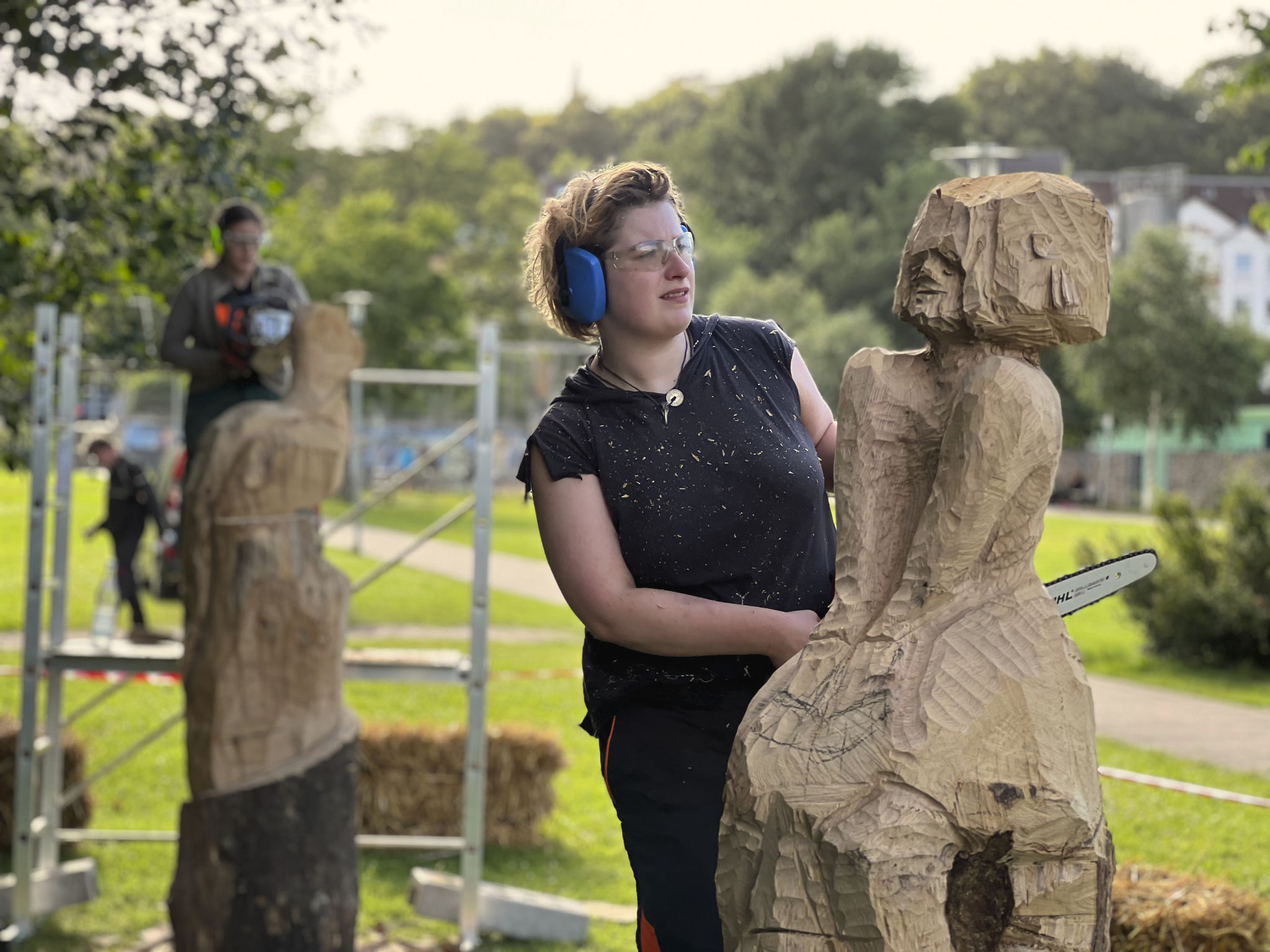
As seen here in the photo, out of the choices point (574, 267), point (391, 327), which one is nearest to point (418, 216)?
point (391, 327)

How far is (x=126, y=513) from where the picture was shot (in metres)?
12.0

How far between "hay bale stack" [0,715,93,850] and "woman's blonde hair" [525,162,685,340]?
188 inches

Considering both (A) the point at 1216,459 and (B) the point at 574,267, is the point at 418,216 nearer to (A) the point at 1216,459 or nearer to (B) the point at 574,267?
(A) the point at 1216,459

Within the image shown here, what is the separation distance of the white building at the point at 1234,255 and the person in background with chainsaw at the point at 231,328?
40.2 metres

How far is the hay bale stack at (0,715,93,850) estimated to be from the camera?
6039mm

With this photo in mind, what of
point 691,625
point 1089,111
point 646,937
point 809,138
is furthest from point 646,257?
point 1089,111

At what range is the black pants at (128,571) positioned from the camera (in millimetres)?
11320

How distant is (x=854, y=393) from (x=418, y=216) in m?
29.5

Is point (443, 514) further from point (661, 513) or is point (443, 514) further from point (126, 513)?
point (661, 513)

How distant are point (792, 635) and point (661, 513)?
294 millimetres

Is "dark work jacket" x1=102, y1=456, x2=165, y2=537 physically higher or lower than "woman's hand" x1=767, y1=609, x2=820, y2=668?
lower

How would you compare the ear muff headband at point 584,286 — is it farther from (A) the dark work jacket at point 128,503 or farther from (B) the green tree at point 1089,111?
(B) the green tree at point 1089,111

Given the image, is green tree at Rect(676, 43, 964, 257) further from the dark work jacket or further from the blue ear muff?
the blue ear muff

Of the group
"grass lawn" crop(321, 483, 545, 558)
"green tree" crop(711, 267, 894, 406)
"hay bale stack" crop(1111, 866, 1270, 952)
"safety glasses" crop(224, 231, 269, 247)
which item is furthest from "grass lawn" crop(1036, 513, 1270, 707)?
"grass lawn" crop(321, 483, 545, 558)
